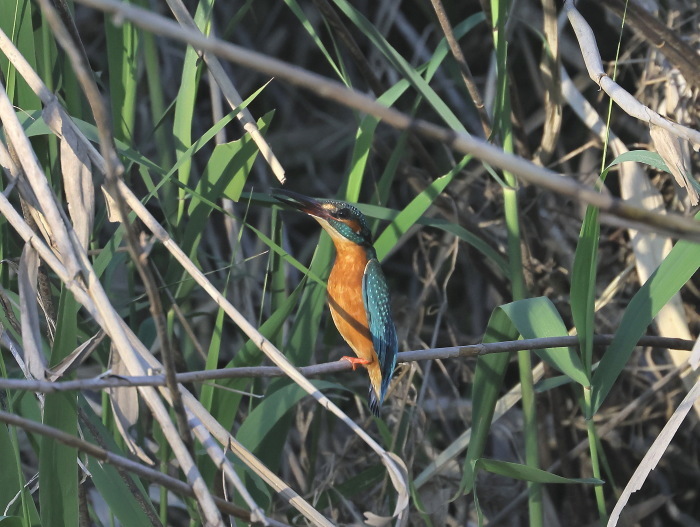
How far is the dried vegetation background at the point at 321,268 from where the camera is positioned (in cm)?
156

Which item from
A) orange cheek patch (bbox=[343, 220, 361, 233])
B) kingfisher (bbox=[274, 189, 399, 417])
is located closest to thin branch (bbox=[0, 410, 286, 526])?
kingfisher (bbox=[274, 189, 399, 417])

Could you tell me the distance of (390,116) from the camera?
0.89 m

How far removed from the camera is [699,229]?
2.99 feet

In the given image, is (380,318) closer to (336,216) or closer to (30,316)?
(336,216)

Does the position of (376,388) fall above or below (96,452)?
below

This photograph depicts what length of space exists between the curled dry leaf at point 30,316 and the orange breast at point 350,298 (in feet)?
2.92

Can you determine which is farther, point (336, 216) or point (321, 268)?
point (336, 216)

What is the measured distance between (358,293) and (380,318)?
10cm

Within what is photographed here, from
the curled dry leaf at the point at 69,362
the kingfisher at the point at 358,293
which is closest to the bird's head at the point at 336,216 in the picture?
the kingfisher at the point at 358,293

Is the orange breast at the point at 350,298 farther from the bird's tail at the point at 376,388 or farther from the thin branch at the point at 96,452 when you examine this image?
the thin branch at the point at 96,452

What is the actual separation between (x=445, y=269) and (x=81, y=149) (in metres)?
2.08

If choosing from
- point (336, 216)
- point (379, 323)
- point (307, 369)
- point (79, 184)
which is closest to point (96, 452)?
point (307, 369)

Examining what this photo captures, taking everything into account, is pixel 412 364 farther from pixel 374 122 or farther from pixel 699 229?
pixel 699 229

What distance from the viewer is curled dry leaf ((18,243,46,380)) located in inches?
60.2
